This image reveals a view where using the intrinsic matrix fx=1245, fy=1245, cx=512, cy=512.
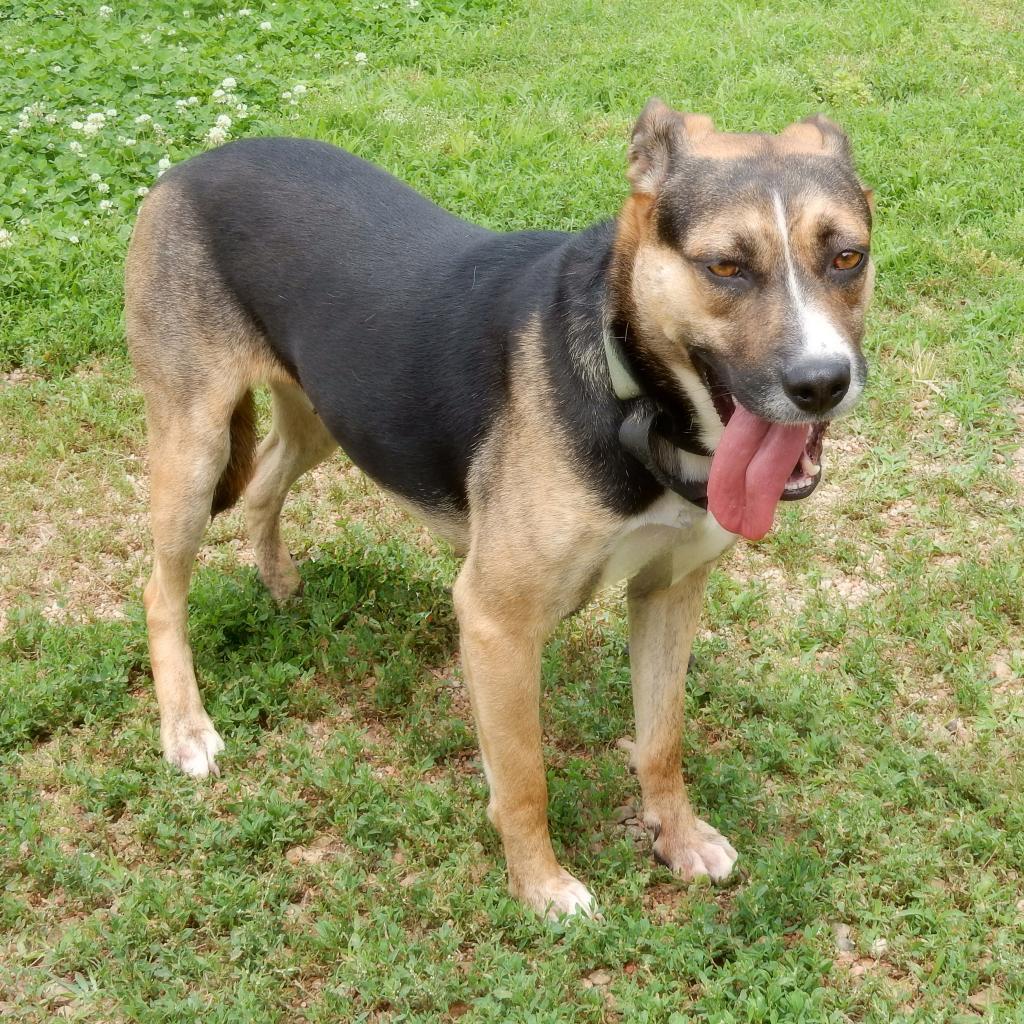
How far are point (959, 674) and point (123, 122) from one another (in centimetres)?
634

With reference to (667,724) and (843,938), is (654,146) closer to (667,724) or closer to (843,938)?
(667,724)

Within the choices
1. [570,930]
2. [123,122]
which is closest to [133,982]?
[570,930]

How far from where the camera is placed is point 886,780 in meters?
4.04

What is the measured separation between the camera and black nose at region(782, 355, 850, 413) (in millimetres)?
2775

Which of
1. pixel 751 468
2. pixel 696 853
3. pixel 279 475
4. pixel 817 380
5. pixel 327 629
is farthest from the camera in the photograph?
pixel 279 475

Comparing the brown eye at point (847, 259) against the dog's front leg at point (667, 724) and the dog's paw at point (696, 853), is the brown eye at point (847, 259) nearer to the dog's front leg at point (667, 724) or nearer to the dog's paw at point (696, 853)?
the dog's front leg at point (667, 724)

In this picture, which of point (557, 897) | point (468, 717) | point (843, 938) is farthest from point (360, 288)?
point (843, 938)

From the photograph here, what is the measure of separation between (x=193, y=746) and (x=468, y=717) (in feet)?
3.19

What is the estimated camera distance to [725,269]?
2.96 meters

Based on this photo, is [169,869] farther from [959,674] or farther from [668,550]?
[959,674]

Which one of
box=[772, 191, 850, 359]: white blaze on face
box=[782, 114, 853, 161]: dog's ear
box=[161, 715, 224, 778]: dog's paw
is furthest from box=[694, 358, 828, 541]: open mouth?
box=[161, 715, 224, 778]: dog's paw

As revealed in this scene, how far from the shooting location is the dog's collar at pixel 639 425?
317 cm

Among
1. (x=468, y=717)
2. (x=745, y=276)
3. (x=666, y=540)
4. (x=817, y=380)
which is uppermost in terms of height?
(x=745, y=276)

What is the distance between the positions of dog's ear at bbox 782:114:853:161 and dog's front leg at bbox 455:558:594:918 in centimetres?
144
